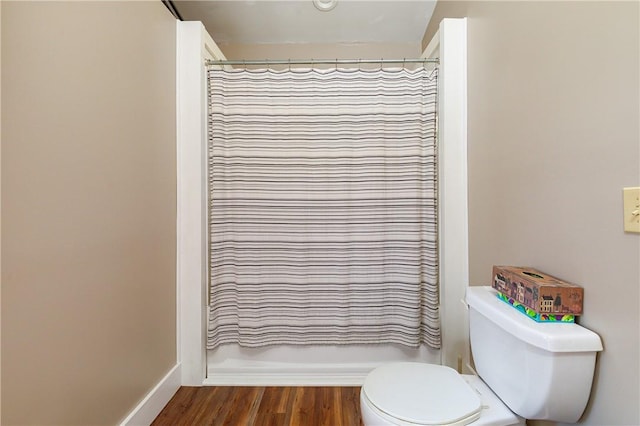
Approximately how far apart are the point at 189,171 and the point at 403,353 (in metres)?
1.63

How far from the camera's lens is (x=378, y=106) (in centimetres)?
173

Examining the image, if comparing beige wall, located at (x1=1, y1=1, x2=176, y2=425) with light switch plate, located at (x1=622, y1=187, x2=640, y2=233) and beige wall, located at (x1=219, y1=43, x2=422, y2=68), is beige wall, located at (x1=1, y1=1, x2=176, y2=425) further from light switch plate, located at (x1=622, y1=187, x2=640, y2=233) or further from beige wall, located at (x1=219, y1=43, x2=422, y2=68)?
light switch plate, located at (x1=622, y1=187, x2=640, y2=233)

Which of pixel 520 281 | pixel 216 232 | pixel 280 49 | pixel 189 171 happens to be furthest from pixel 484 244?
pixel 280 49

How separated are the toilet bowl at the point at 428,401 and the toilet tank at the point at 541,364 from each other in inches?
2.5

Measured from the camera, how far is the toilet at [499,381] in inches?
32.1

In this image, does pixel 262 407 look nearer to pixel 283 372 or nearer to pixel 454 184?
pixel 283 372

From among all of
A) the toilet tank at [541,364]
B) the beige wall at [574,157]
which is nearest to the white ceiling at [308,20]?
the beige wall at [574,157]

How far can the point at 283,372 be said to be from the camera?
5.90ft

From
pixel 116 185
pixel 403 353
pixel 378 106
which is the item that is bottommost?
pixel 403 353

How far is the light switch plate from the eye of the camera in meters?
0.70

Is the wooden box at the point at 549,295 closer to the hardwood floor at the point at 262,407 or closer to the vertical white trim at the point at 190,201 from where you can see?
the hardwood floor at the point at 262,407

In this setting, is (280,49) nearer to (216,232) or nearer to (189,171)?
(189,171)

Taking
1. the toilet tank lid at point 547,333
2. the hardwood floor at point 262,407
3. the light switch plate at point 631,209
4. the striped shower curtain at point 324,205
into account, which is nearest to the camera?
the light switch plate at point 631,209

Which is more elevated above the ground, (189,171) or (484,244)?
(189,171)
